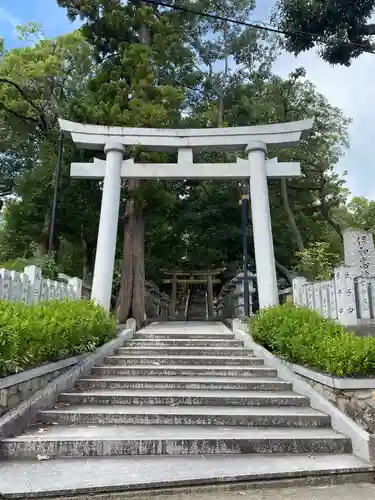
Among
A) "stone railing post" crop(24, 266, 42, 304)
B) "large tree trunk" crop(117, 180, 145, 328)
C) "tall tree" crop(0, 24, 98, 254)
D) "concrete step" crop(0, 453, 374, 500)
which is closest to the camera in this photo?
"concrete step" crop(0, 453, 374, 500)

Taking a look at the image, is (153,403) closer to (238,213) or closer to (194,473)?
(194,473)

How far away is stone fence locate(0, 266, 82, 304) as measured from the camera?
5.47 meters

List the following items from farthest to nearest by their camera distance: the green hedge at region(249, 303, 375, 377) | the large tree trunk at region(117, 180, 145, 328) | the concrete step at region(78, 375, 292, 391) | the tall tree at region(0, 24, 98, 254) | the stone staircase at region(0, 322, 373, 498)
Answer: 1. the tall tree at region(0, 24, 98, 254)
2. the large tree trunk at region(117, 180, 145, 328)
3. the concrete step at region(78, 375, 292, 391)
4. the green hedge at region(249, 303, 375, 377)
5. the stone staircase at region(0, 322, 373, 498)

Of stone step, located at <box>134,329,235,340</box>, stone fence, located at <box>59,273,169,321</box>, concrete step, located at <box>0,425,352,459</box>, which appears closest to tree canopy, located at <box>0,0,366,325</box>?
stone fence, located at <box>59,273,169,321</box>

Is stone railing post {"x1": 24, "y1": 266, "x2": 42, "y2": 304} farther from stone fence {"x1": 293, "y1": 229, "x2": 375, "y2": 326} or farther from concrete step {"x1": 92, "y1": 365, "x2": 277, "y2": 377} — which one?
stone fence {"x1": 293, "y1": 229, "x2": 375, "y2": 326}

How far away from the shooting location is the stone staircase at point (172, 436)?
3.12m

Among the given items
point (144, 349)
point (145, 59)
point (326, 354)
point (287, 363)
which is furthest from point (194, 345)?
point (145, 59)

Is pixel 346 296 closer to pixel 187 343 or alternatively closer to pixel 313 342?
pixel 313 342

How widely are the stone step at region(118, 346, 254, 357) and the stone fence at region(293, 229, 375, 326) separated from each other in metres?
1.57

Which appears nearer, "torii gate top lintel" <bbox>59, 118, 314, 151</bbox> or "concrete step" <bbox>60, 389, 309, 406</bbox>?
"concrete step" <bbox>60, 389, 309, 406</bbox>

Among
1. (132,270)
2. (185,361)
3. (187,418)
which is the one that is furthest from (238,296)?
(187,418)

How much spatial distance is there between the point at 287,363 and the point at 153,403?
77.1 inches

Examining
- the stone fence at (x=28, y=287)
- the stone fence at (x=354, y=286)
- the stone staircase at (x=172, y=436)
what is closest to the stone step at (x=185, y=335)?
the stone staircase at (x=172, y=436)

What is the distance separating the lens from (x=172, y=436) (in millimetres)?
3715
